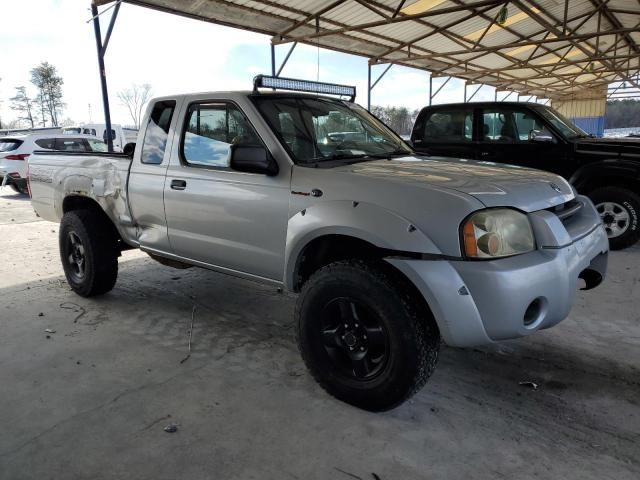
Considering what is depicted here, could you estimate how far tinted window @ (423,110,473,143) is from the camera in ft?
23.7

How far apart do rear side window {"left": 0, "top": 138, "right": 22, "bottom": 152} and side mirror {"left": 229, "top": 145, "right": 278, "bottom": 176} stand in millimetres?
12884

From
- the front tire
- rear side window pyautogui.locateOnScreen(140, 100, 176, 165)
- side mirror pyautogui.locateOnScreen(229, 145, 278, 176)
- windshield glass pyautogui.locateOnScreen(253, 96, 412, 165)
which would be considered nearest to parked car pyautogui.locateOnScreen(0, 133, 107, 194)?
rear side window pyautogui.locateOnScreen(140, 100, 176, 165)

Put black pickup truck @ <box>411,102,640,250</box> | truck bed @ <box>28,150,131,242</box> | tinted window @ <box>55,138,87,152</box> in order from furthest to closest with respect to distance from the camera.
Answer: tinted window @ <box>55,138,87,152</box>
black pickup truck @ <box>411,102,640,250</box>
truck bed @ <box>28,150,131,242</box>

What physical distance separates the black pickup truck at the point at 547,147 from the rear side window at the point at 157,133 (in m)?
3.87

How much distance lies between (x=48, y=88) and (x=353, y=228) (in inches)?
2577

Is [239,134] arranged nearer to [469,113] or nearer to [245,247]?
[245,247]

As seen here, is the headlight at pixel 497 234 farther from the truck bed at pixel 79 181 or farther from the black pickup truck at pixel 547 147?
the black pickup truck at pixel 547 147

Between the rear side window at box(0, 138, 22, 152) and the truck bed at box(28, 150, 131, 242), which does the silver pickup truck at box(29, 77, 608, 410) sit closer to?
the truck bed at box(28, 150, 131, 242)

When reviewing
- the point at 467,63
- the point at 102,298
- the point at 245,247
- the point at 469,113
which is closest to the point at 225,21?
the point at 469,113

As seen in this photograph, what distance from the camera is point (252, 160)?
9.19 feet

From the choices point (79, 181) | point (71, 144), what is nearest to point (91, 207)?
point (79, 181)

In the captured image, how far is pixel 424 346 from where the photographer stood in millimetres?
2338

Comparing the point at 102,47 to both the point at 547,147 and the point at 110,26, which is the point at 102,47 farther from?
the point at 547,147

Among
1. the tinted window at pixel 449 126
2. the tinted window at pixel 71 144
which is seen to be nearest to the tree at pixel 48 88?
the tinted window at pixel 71 144
